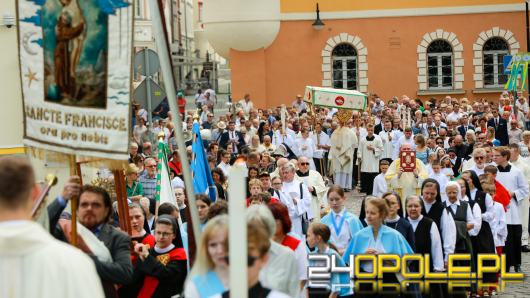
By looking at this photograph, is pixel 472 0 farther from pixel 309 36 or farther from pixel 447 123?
pixel 447 123

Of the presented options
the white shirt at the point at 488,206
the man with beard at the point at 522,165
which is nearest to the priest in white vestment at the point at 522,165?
the man with beard at the point at 522,165

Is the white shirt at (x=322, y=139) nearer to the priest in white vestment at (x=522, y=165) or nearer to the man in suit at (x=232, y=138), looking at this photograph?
the man in suit at (x=232, y=138)

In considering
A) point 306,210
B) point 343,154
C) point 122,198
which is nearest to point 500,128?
point 343,154

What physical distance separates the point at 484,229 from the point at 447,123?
1678 cm

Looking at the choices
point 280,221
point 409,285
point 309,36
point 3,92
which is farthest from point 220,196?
point 309,36

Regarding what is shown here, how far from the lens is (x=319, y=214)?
635 inches

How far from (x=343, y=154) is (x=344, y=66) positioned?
61.3 ft

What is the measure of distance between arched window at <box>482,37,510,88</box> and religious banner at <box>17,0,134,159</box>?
38858 millimetres

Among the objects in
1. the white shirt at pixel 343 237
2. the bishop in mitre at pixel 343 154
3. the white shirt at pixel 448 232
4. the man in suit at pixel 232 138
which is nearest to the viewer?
the white shirt at pixel 343 237

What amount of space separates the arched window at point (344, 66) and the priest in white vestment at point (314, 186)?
2885 cm

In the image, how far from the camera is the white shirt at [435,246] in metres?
11.8

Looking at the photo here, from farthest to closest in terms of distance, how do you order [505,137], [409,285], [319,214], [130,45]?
[505,137] → [319,214] → [409,285] → [130,45]

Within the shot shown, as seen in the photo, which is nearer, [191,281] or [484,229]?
[191,281]

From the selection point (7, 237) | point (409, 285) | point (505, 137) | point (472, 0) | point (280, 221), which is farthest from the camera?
point (472, 0)
